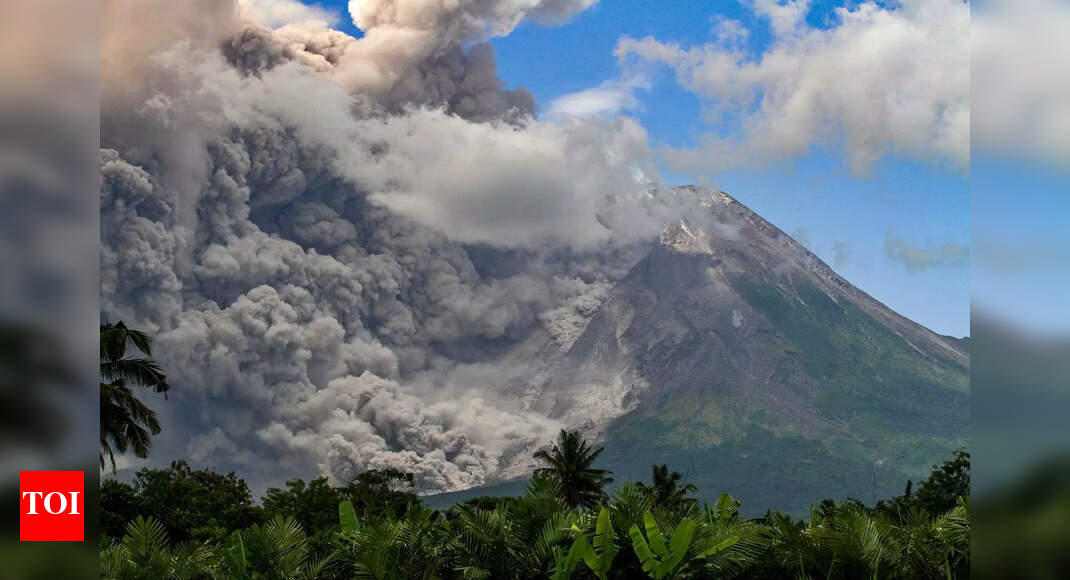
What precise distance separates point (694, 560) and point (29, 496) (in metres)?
9.31

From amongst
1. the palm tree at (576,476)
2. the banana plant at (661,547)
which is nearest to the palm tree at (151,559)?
the banana plant at (661,547)

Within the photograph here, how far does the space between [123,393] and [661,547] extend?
1814cm

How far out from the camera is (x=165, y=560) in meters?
11.1

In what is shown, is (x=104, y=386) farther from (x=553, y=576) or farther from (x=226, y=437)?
(x=226, y=437)

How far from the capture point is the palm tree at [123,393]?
24391 mm

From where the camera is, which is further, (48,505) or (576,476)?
(576,476)

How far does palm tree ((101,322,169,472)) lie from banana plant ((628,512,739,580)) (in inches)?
686

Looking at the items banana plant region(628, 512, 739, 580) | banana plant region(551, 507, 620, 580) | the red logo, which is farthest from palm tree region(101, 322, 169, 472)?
the red logo

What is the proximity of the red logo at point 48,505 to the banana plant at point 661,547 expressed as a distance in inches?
340

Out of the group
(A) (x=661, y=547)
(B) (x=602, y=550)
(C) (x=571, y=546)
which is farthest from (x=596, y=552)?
(A) (x=661, y=547)

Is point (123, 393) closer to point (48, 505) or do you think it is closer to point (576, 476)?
point (48, 505)

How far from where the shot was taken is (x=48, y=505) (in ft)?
6.95

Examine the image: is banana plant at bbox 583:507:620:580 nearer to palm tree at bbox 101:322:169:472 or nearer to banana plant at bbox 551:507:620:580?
banana plant at bbox 551:507:620:580

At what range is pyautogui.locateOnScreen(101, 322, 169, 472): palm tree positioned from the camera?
2439 centimetres
